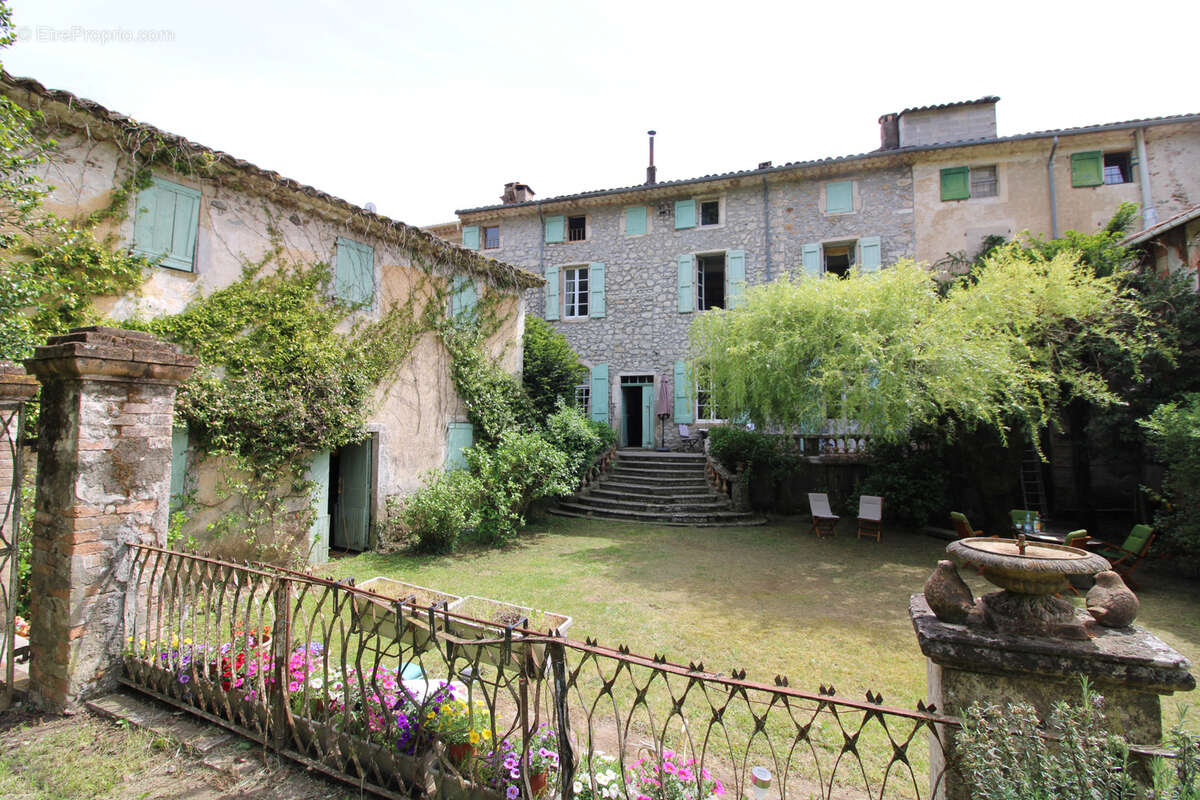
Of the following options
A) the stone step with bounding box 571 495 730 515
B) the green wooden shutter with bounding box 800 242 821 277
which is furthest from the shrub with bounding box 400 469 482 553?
the green wooden shutter with bounding box 800 242 821 277

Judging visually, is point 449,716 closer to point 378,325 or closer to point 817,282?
point 378,325

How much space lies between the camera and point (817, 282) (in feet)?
29.0

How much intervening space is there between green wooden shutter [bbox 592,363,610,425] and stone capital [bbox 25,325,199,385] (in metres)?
13.5

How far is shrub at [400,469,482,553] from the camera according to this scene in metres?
8.18

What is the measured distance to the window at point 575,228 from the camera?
17.3 m

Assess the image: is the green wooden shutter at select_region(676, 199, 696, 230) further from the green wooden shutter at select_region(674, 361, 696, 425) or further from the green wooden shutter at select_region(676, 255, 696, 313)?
the green wooden shutter at select_region(674, 361, 696, 425)

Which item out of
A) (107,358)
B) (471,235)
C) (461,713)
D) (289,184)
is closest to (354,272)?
(289,184)

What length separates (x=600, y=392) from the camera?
16.7 m

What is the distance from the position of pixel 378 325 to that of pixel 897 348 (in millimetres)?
7845

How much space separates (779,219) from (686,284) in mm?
3206

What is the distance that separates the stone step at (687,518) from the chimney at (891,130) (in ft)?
38.2

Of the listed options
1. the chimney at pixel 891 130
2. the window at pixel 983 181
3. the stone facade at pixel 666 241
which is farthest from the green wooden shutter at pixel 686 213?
the window at pixel 983 181

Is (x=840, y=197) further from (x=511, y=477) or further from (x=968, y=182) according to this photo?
(x=511, y=477)

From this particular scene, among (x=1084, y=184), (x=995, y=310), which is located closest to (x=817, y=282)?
(x=995, y=310)
